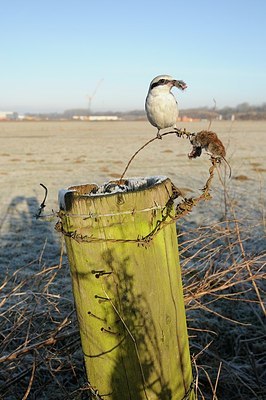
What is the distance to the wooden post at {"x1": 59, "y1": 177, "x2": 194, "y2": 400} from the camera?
1094 mm

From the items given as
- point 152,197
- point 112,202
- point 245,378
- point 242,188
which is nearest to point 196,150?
point 152,197

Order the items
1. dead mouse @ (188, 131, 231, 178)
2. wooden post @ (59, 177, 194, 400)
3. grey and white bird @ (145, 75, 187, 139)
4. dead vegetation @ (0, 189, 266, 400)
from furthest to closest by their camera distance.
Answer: dead vegetation @ (0, 189, 266, 400), grey and white bird @ (145, 75, 187, 139), dead mouse @ (188, 131, 231, 178), wooden post @ (59, 177, 194, 400)

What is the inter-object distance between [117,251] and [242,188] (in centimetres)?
800

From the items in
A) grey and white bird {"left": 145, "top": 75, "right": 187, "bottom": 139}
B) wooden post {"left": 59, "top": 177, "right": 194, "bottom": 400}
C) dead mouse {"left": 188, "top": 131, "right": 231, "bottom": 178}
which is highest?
grey and white bird {"left": 145, "top": 75, "right": 187, "bottom": 139}

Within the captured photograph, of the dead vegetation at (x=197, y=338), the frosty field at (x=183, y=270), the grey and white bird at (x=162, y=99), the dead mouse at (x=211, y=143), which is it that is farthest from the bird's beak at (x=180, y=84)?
the dead vegetation at (x=197, y=338)

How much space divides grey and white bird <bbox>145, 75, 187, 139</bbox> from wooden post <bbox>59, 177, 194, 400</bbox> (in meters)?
0.31

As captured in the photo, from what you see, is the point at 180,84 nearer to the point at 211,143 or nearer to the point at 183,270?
the point at 211,143

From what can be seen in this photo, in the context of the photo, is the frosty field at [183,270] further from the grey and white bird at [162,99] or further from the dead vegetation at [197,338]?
the grey and white bird at [162,99]

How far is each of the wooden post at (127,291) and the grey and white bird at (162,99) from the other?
31 cm

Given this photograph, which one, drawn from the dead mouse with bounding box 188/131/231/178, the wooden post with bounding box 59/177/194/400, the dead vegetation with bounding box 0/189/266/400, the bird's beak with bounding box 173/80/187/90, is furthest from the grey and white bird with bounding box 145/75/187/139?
the dead vegetation with bounding box 0/189/266/400

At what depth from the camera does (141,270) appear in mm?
1142

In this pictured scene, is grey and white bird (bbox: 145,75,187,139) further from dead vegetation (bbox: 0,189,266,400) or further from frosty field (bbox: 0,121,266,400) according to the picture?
dead vegetation (bbox: 0,189,266,400)

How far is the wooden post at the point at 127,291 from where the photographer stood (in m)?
1.09

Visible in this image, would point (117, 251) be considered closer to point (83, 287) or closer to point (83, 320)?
point (83, 287)
